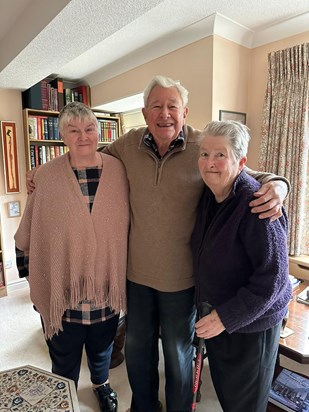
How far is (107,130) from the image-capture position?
346 centimetres

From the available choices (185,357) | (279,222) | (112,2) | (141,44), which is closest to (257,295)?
(279,222)

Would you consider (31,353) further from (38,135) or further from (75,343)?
(38,135)

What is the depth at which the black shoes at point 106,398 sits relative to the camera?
5.08 ft

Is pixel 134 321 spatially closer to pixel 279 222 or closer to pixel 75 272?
pixel 75 272

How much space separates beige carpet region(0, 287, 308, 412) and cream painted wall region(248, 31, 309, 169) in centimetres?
160

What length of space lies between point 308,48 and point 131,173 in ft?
5.28

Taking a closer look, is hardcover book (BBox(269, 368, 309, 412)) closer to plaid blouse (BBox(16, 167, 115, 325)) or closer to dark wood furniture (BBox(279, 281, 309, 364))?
dark wood furniture (BBox(279, 281, 309, 364))

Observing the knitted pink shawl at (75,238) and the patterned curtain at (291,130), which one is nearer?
the knitted pink shawl at (75,238)

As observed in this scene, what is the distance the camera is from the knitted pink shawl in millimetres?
1218

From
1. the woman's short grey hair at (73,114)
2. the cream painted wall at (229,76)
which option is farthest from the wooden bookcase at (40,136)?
the woman's short grey hair at (73,114)

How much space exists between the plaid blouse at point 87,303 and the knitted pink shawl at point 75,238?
25 mm

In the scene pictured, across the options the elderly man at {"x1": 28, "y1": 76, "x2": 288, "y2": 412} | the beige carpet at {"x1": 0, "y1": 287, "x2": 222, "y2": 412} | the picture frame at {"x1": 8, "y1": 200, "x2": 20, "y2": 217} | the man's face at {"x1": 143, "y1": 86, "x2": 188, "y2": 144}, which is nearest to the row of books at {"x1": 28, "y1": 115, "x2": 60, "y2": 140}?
the picture frame at {"x1": 8, "y1": 200, "x2": 20, "y2": 217}

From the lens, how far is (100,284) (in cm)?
126

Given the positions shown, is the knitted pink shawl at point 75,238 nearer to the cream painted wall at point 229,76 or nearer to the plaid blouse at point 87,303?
the plaid blouse at point 87,303
